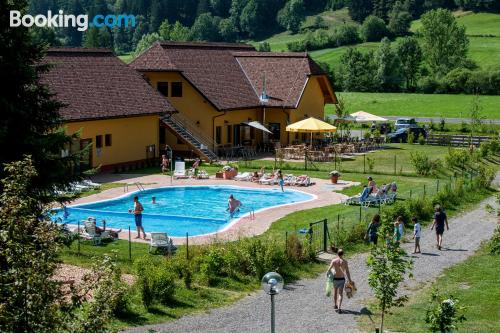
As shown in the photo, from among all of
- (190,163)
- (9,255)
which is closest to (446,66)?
(190,163)

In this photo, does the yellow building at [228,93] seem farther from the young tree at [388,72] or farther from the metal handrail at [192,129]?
the young tree at [388,72]

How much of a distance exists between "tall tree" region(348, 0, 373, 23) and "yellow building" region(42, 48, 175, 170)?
12738 centimetres

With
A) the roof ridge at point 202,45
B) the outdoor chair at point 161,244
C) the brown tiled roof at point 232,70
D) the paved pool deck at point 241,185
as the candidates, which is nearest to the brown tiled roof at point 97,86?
the paved pool deck at point 241,185

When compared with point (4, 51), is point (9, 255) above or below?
below

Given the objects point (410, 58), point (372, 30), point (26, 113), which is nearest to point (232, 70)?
point (26, 113)

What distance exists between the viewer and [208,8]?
600 ft

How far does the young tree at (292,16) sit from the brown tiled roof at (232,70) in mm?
114172

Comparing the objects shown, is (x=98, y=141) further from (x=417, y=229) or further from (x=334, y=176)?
→ (x=417, y=229)

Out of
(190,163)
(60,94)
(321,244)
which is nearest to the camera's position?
(321,244)

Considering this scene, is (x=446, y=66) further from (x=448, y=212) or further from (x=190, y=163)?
(x=448, y=212)

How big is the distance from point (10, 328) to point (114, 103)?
33346 mm

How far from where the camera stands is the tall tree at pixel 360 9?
168 m

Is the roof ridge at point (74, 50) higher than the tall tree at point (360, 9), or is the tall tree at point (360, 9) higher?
the tall tree at point (360, 9)

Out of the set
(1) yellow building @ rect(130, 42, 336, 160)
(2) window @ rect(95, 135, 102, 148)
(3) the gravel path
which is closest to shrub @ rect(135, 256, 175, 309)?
(3) the gravel path
